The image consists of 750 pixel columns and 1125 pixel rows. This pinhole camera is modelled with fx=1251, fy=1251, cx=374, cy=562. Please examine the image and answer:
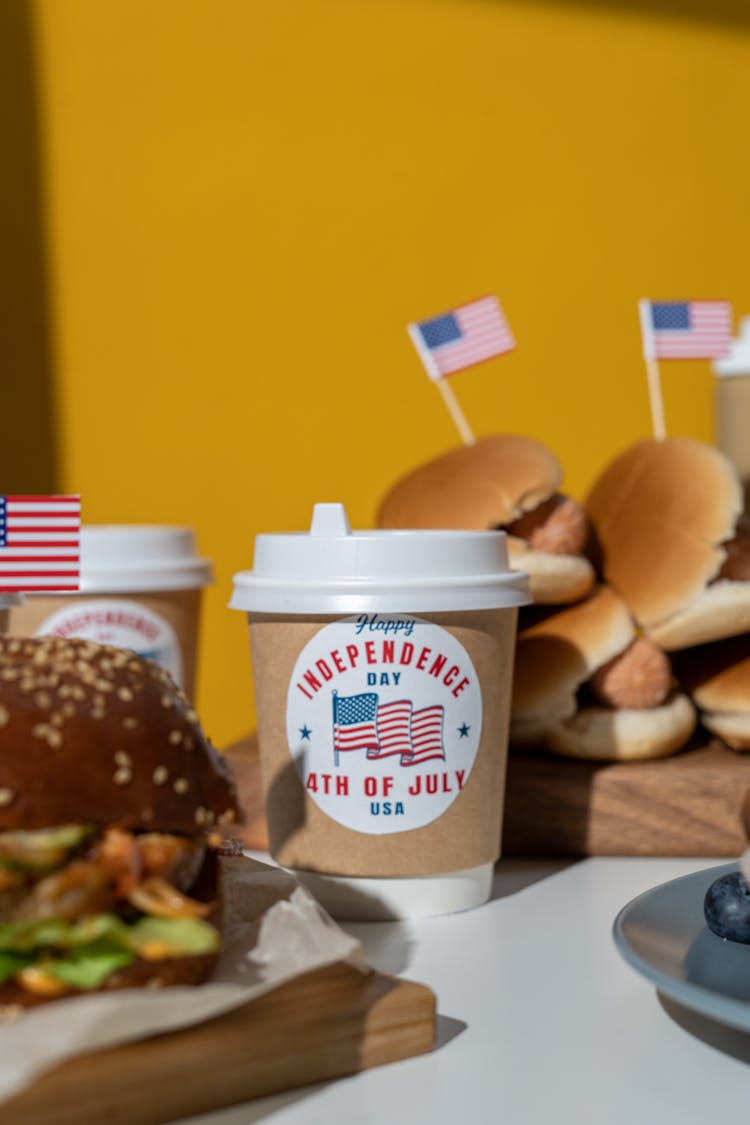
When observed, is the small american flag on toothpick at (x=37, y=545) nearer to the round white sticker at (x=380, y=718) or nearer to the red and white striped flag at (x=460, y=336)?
the round white sticker at (x=380, y=718)

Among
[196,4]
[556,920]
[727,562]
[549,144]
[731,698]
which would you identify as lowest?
[556,920]

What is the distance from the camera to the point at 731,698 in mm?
1389

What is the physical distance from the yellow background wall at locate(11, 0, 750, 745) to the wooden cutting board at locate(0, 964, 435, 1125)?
5.08 feet

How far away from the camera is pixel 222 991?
764 millimetres

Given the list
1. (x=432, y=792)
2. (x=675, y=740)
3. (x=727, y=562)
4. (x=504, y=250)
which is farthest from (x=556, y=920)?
(x=504, y=250)

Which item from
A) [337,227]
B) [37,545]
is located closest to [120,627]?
[37,545]

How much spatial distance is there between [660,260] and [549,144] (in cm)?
30

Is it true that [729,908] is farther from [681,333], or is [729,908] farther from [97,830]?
[681,333]

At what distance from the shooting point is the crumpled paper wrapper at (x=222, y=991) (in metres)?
0.70

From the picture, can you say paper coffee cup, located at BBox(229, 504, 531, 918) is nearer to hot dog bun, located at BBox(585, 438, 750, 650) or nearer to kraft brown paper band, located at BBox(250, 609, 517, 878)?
kraft brown paper band, located at BBox(250, 609, 517, 878)

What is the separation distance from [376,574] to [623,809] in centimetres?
46

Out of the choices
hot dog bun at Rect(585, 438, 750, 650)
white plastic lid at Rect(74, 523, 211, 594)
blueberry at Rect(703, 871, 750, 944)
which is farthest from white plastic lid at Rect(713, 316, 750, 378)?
blueberry at Rect(703, 871, 750, 944)

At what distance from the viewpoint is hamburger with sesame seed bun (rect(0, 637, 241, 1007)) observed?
771 millimetres

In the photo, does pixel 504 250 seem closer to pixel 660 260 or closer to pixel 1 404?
pixel 660 260
